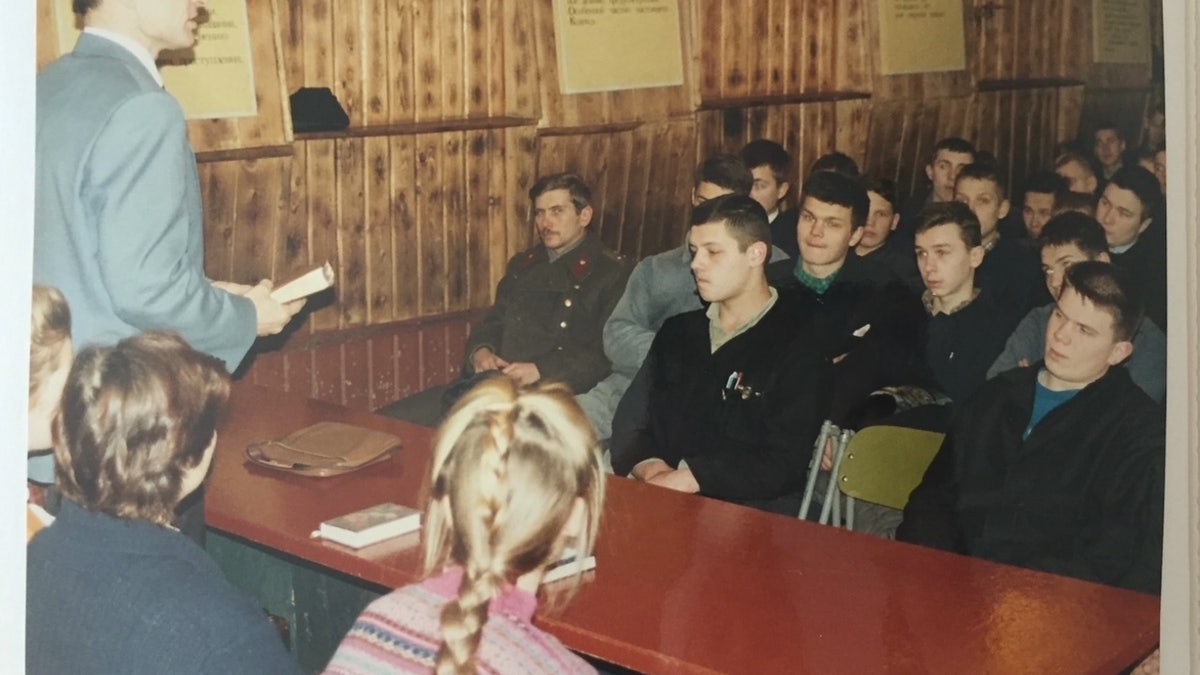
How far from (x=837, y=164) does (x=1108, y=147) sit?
0.38m

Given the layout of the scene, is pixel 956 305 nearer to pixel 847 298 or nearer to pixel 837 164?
pixel 847 298

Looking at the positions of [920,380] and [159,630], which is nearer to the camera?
[159,630]

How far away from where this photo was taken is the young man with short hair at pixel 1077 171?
1850 mm

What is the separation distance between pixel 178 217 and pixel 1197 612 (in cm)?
154

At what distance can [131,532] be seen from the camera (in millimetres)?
1858

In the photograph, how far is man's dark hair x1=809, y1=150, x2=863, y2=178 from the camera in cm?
Answer: 195

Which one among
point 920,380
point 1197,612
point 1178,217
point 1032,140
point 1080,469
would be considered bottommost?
point 1197,612

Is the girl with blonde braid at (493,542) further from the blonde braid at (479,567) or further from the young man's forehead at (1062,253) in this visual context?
the young man's forehead at (1062,253)

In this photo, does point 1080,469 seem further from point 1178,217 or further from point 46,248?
point 46,248

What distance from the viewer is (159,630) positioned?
5.90 ft

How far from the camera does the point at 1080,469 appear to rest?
185 centimetres

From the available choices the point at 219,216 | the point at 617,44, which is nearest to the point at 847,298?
the point at 617,44

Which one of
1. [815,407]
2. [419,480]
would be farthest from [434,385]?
[815,407]

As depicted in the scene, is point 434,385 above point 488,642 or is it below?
above
